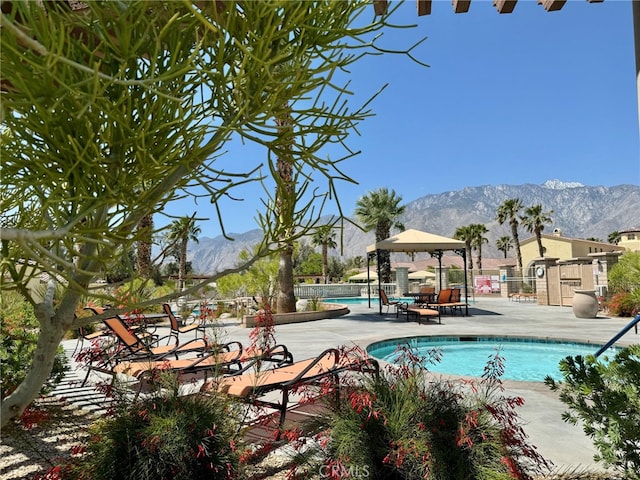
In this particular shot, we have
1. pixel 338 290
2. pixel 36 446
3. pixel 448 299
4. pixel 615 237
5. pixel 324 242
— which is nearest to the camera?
pixel 36 446

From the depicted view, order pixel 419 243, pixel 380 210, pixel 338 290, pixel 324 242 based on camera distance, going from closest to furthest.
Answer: pixel 419 243 → pixel 338 290 → pixel 380 210 → pixel 324 242

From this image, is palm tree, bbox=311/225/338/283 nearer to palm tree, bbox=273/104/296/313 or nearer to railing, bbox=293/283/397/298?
palm tree, bbox=273/104/296/313

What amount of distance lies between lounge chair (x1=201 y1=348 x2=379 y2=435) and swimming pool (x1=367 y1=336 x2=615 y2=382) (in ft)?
15.8

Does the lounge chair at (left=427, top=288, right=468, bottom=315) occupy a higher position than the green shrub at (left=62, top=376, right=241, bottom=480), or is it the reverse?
the lounge chair at (left=427, top=288, right=468, bottom=315)

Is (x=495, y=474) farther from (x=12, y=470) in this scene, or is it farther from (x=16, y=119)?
(x=12, y=470)

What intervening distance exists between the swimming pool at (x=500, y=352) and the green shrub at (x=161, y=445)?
6.07 metres

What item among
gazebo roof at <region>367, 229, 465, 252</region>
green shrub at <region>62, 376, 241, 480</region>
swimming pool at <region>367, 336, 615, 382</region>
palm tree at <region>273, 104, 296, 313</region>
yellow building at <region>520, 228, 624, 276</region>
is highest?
yellow building at <region>520, 228, 624, 276</region>

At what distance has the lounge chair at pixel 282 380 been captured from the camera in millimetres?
3082

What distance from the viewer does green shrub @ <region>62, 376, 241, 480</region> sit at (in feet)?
7.30

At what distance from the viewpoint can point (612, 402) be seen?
244 cm

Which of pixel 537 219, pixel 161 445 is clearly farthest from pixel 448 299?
pixel 537 219

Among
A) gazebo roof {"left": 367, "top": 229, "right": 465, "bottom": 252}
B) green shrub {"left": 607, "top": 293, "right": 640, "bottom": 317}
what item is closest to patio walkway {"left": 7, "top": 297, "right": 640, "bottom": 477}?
green shrub {"left": 607, "top": 293, "right": 640, "bottom": 317}

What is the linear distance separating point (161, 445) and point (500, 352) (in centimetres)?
939

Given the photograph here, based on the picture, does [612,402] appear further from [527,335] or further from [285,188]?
[527,335]
